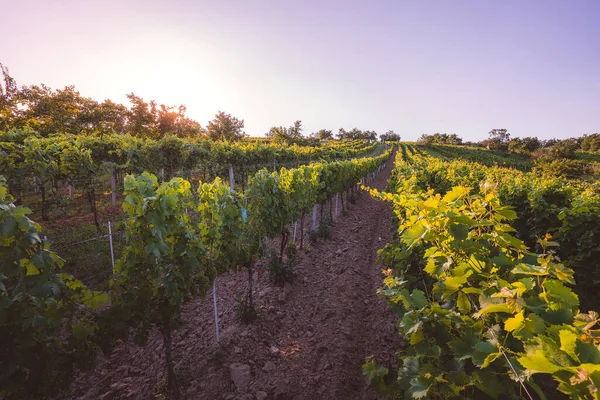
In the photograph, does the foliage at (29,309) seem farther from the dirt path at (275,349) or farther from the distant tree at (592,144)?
the distant tree at (592,144)

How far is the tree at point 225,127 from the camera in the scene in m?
38.7

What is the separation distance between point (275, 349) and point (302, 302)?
147 centimetres

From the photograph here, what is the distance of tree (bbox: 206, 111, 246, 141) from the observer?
38719mm

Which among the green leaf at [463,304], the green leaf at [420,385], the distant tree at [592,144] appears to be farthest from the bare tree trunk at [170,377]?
the distant tree at [592,144]

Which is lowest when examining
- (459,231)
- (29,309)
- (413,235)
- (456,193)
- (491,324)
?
(29,309)

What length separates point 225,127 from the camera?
39.9 m

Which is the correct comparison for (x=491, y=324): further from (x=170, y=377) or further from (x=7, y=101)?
(x=7, y=101)

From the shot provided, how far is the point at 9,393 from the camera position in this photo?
2.21m

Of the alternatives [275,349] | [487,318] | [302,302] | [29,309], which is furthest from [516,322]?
[302,302]

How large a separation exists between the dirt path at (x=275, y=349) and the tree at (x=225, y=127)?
35539 mm

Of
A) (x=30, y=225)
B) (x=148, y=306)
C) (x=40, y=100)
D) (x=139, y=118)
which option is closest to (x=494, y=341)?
(x=30, y=225)

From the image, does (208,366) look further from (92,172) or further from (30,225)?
(92,172)

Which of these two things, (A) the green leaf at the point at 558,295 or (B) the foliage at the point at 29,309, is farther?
(B) the foliage at the point at 29,309

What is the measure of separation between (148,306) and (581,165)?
6605 cm
